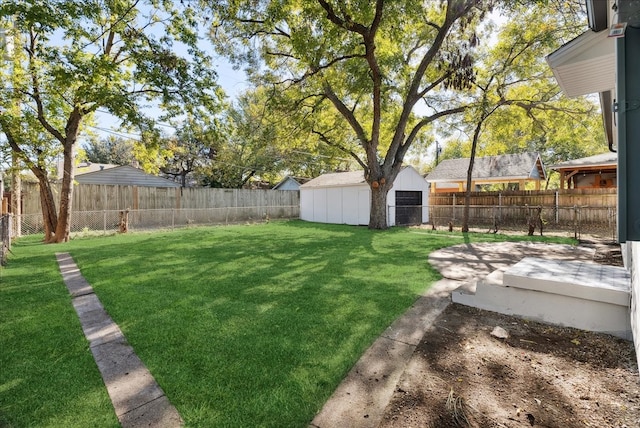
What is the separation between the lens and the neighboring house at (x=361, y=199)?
15609 mm

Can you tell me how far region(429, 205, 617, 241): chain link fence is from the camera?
11.4 meters

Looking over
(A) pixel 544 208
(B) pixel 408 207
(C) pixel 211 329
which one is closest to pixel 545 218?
(A) pixel 544 208

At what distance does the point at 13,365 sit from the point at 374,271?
487cm

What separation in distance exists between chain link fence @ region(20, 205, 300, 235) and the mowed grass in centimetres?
674

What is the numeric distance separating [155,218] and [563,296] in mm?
16542

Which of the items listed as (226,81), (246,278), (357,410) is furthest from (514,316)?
(226,81)

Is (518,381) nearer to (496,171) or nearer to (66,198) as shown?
(66,198)

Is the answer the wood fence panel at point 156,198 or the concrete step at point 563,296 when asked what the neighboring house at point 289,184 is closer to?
the wood fence panel at point 156,198

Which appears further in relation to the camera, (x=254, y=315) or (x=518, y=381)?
(x=254, y=315)

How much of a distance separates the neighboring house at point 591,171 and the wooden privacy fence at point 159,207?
50.0ft

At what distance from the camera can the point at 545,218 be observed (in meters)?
13.9

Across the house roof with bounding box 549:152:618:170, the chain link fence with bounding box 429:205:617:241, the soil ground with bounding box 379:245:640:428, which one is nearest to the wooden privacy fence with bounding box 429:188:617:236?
the chain link fence with bounding box 429:205:617:241

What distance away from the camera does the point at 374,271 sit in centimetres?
581

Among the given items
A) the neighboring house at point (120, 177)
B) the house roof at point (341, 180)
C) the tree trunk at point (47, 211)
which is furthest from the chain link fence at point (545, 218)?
the neighboring house at point (120, 177)
